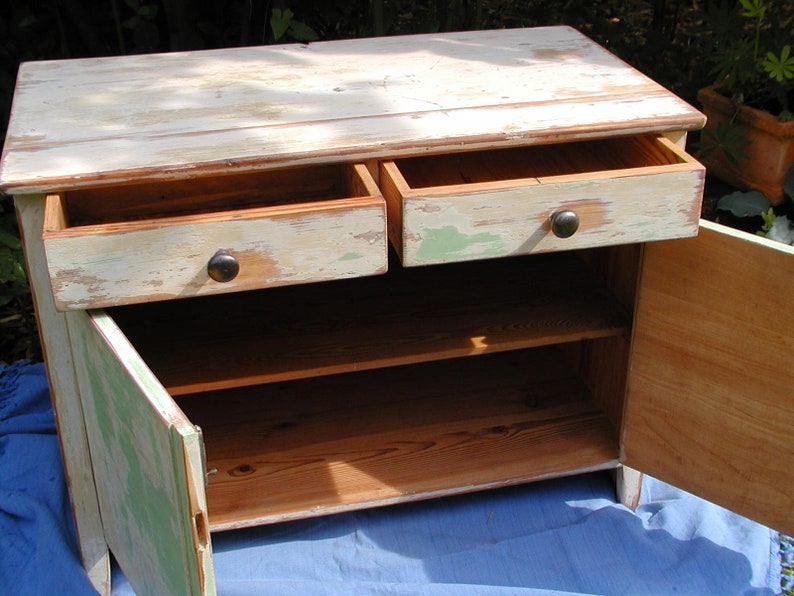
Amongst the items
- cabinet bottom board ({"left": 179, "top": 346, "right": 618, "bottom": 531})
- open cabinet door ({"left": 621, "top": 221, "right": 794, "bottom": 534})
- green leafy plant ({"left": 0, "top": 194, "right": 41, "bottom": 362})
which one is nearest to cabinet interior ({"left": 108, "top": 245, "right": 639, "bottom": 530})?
cabinet bottom board ({"left": 179, "top": 346, "right": 618, "bottom": 531})

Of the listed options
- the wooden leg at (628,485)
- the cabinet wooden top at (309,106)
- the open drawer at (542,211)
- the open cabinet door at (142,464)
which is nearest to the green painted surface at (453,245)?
the open drawer at (542,211)

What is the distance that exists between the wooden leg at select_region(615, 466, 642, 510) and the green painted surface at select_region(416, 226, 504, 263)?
68 cm

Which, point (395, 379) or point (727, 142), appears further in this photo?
point (727, 142)

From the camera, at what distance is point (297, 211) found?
1.30 m

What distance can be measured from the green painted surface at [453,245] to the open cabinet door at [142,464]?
0.42 metres

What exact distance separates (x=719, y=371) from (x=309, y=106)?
772mm

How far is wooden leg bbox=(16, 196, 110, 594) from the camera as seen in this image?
1.38 meters

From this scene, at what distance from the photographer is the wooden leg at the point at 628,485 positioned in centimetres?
186

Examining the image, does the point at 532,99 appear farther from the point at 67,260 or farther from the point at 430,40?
the point at 67,260

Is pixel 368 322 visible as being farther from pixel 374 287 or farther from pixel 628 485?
pixel 628 485

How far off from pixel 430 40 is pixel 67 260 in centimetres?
95

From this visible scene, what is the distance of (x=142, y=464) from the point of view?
1.21 metres

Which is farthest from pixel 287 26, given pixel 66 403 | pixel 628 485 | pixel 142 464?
pixel 142 464

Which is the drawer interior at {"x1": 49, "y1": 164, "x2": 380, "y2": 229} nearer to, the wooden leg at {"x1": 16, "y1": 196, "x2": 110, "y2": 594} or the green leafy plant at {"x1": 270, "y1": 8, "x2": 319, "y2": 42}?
the wooden leg at {"x1": 16, "y1": 196, "x2": 110, "y2": 594}
